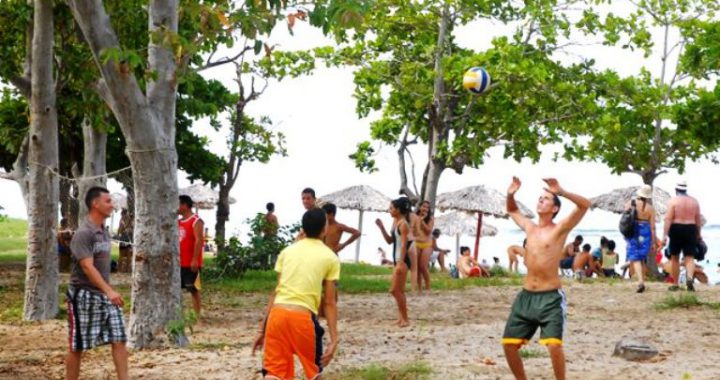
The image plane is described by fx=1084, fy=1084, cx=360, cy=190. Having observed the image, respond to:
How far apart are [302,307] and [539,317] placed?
6.60 feet

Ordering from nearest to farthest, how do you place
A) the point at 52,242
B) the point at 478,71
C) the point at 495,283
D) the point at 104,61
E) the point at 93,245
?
the point at 93,245
the point at 104,61
the point at 52,242
the point at 478,71
the point at 495,283

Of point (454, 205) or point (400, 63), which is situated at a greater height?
point (400, 63)

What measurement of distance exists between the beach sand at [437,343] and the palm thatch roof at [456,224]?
87.3 ft

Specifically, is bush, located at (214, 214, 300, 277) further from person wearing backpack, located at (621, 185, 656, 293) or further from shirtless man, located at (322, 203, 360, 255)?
shirtless man, located at (322, 203, 360, 255)

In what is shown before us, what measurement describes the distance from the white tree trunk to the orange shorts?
4997mm

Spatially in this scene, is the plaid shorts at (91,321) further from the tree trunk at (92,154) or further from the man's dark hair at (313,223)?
the tree trunk at (92,154)

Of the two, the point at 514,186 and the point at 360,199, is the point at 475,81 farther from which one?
the point at 360,199

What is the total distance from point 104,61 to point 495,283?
41.2ft

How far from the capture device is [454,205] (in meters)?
37.8

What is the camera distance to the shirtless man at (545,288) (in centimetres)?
787

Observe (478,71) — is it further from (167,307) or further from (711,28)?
(167,307)

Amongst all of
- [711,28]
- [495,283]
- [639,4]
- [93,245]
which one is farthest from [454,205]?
[93,245]

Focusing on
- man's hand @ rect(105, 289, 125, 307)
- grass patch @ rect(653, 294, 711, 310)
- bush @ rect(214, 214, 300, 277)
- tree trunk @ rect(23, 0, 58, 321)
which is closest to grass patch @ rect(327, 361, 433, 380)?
man's hand @ rect(105, 289, 125, 307)

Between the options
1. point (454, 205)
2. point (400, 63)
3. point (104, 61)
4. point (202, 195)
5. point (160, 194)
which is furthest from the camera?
point (202, 195)
